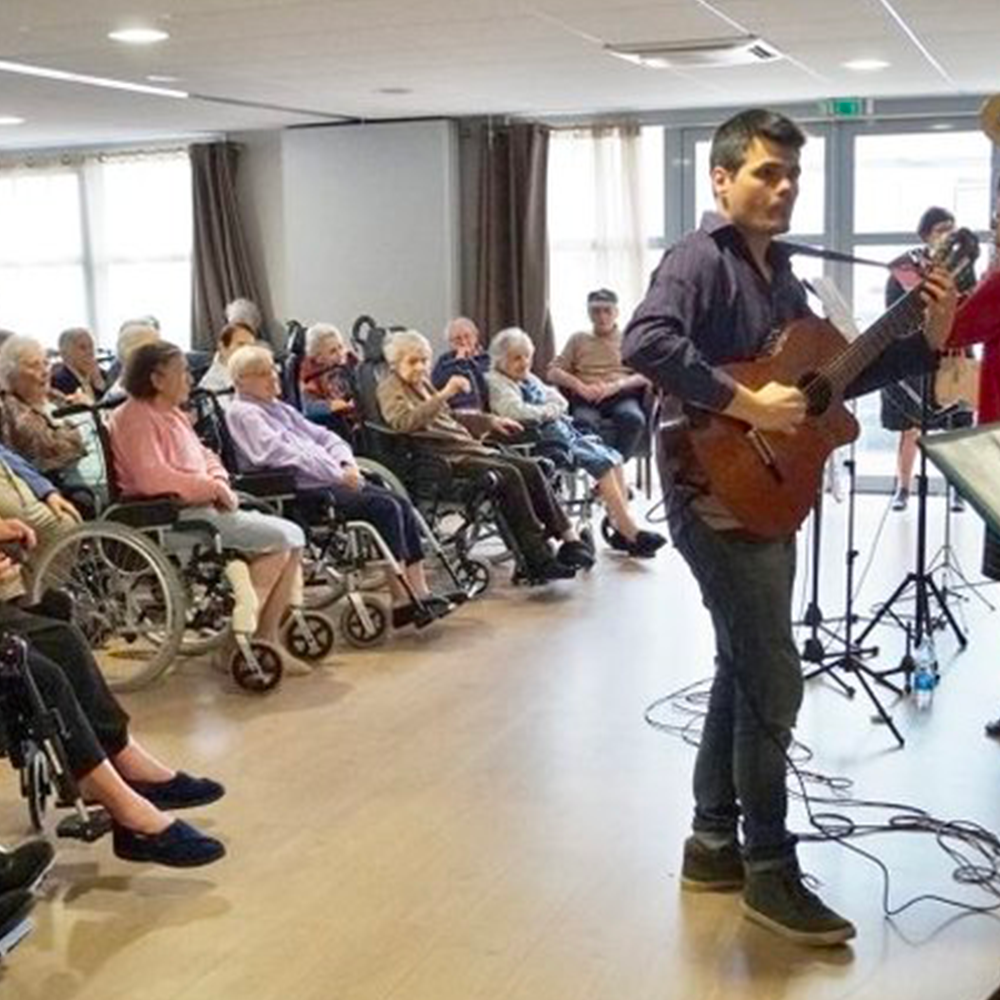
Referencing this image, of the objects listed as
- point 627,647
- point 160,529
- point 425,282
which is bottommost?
point 627,647

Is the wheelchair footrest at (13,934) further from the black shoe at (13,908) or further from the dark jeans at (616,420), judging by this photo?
the dark jeans at (616,420)

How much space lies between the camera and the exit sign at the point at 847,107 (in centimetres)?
786

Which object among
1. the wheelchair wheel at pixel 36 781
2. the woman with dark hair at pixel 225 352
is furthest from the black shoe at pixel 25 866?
the woman with dark hair at pixel 225 352

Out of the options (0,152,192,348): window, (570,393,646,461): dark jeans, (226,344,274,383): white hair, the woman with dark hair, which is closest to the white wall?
(0,152,192,348): window


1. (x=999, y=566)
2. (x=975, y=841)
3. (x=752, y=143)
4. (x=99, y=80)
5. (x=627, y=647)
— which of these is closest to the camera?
(x=752, y=143)

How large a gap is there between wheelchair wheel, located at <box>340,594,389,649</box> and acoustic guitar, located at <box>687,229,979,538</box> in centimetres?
242

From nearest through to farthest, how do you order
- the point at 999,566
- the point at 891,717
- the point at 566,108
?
the point at 999,566 → the point at 891,717 → the point at 566,108

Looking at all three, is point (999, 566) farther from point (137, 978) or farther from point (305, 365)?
point (305, 365)

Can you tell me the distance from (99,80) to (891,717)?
4788 millimetres

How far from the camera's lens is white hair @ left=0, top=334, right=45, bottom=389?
4986 millimetres

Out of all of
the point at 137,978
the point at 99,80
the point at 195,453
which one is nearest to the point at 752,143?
the point at 137,978

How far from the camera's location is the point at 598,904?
277 centimetres

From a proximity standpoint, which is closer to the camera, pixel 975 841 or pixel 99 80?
pixel 975 841

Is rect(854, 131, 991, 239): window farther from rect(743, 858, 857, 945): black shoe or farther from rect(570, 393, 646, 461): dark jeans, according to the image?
rect(743, 858, 857, 945): black shoe
